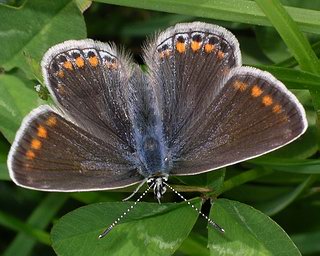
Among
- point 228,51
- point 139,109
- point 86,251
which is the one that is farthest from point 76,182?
point 228,51

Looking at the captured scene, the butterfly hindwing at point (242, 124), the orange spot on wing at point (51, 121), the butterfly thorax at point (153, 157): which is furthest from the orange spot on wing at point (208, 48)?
the orange spot on wing at point (51, 121)

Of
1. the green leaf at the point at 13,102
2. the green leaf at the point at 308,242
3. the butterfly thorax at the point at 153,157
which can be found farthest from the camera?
the green leaf at the point at 308,242

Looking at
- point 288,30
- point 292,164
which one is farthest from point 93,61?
point 292,164

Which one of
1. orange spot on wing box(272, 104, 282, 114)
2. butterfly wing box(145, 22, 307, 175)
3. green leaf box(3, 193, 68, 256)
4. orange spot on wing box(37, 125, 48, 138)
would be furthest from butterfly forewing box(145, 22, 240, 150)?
green leaf box(3, 193, 68, 256)

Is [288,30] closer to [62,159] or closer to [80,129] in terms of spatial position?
[80,129]

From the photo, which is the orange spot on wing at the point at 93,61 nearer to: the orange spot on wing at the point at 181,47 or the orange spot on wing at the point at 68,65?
the orange spot on wing at the point at 68,65

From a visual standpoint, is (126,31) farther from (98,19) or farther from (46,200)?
(46,200)
